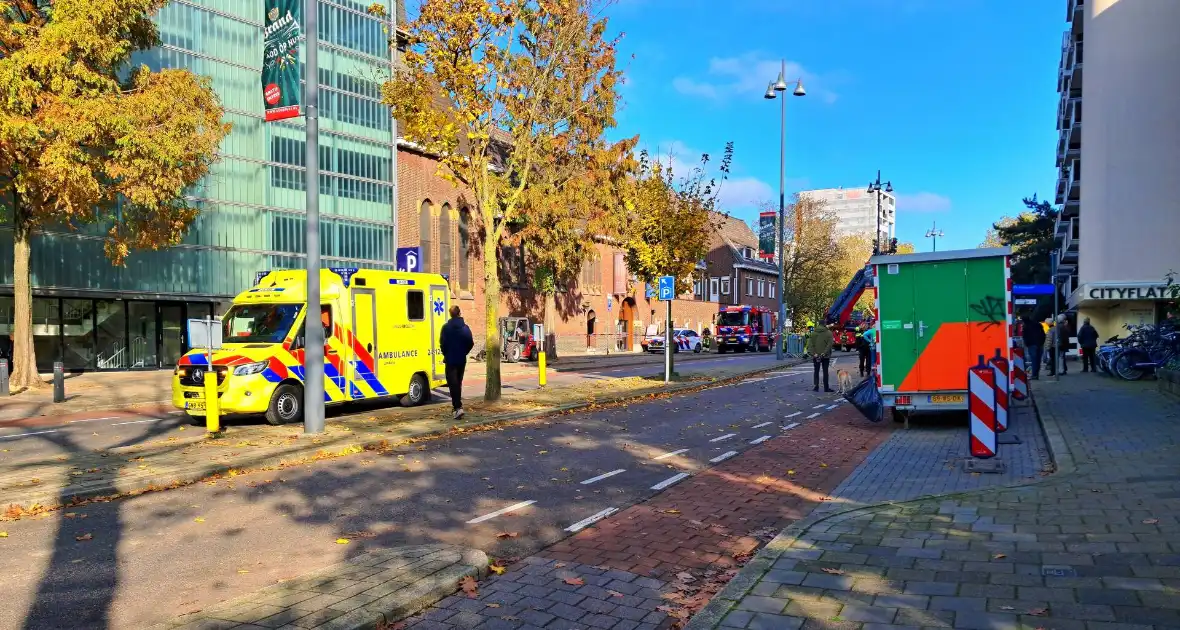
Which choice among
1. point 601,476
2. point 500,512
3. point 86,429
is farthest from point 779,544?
point 86,429

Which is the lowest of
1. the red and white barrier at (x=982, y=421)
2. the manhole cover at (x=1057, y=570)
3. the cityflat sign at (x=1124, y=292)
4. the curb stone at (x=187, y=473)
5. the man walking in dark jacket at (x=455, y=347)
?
the curb stone at (x=187, y=473)

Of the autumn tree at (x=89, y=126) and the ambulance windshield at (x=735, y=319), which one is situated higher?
the autumn tree at (x=89, y=126)

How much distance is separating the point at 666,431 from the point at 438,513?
6.18 meters

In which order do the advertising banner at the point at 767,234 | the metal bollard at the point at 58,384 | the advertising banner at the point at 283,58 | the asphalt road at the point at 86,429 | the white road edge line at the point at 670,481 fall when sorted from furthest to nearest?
1. the advertising banner at the point at 767,234
2. the metal bollard at the point at 58,384
3. the advertising banner at the point at 283,58
4. the asphalt road at the point at 86,429
5. the white road edge line at the point at 670,481

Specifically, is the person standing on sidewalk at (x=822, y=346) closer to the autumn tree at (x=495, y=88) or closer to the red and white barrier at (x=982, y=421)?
the autumn tree at (x=495, y=88)

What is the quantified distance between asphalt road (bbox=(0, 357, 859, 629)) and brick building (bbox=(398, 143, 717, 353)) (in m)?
24.8

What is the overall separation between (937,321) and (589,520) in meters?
8.17

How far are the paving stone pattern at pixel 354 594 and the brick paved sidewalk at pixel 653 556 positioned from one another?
139 millimetres

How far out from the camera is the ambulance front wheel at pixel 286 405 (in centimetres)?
1270

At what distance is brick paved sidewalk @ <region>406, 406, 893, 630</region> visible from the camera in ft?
14.8

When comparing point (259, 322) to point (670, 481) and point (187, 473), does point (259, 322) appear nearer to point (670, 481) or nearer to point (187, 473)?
point (187, 473)

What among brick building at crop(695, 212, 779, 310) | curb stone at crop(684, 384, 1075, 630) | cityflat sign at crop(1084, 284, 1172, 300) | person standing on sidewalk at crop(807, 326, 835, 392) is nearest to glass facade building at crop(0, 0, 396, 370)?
person standing on sidewalk at crop(807, 326, 835, 392)

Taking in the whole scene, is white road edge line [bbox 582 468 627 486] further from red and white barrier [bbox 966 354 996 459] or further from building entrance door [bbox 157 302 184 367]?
building entrance door [bbox 157 302 184 367]

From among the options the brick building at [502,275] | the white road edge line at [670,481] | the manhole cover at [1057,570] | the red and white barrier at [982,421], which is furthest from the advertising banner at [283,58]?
the brick building at [502,275]
